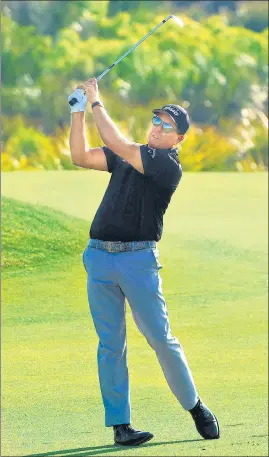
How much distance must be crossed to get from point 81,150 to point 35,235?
7060 millimetres

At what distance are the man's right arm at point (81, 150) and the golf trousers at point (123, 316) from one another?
14.2 inches

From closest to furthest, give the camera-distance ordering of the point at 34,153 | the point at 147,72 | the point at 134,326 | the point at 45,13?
the point at 134,326 < the point at 34,153 < the point at 147,72 < the point at 45,13

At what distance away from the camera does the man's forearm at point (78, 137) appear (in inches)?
212

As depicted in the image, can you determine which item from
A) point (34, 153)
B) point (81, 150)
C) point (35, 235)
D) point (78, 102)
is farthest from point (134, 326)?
point (34, 153)

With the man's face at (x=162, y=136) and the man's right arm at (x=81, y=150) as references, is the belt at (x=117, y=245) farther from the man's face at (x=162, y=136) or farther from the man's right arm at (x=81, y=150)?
the man's face at (x=162, y=136)

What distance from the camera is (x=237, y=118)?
24.8m

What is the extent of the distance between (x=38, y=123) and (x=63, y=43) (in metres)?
3.01

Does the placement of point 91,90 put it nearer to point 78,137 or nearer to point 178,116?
point 78,137

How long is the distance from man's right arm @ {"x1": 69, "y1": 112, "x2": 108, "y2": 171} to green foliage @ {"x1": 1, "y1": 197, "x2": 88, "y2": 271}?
632 centimetres

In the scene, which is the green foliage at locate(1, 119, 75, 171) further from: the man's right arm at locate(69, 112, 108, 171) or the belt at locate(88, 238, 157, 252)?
the belt at locate(88, 238, 157, 252)

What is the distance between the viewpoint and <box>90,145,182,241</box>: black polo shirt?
17.7 feet

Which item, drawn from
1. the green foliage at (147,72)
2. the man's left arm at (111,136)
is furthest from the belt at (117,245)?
the green foliage at (147,72)

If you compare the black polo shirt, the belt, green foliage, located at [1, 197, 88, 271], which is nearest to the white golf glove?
the black polo shirt

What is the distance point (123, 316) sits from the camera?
18.4 feet
